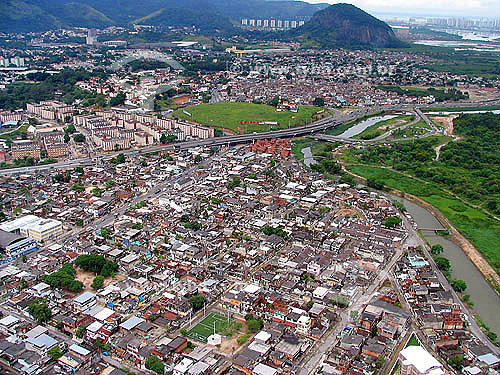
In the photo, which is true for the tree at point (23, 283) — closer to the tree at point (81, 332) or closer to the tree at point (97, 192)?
the tree at point (81, 332)

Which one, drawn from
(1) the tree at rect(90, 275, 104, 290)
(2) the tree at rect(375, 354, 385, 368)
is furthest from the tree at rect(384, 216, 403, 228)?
(1) the tree at rect(90, 275, 104, 290)

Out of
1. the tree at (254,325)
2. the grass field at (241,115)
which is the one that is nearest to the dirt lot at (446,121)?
the grass field at (241,115)

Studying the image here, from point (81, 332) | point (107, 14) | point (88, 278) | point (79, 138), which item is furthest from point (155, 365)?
point (107, 14)

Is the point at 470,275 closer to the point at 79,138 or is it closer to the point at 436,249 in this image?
the point at 436,249

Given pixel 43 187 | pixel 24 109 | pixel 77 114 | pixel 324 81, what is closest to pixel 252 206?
pixel 43 187

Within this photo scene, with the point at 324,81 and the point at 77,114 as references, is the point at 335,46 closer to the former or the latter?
the point at 324,81

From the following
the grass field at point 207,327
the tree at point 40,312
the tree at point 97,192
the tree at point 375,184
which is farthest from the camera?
the tree at point 375,184

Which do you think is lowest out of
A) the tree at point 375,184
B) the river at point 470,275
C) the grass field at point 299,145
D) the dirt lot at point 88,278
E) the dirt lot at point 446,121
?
the river at point 470,275
